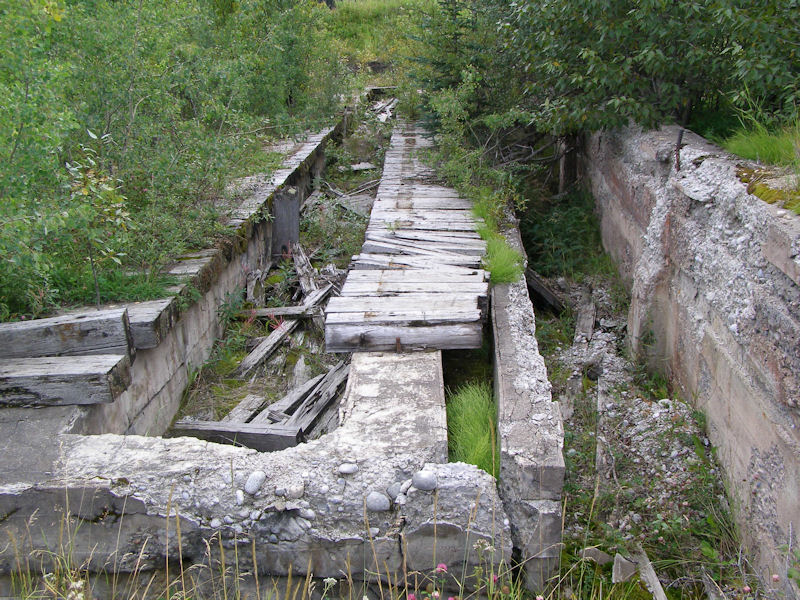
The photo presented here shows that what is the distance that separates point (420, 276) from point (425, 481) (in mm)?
2414

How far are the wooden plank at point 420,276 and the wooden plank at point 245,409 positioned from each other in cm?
120

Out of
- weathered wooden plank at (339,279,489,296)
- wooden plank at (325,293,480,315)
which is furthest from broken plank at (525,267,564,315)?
wooden plank at (325,293,480,315)

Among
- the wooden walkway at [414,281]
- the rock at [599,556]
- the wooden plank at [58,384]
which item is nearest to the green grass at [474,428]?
the wooden walkway at [414,281]

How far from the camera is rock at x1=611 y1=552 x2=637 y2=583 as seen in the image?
3033 mm

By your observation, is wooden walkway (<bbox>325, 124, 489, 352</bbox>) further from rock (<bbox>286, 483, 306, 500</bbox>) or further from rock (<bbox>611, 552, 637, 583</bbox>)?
rock (<bbox>611, 552, 637, 583</bbox>)

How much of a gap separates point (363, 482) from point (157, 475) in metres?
0.99

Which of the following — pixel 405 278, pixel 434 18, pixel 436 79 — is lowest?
pixel 405 278

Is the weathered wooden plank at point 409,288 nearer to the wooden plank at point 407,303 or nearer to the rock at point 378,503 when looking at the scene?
the wooden plank at point 407,303

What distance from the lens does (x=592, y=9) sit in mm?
5680

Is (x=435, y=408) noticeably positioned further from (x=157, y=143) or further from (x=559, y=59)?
(x=559, y=59)

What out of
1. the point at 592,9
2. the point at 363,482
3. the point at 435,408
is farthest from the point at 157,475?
the point at 592,9

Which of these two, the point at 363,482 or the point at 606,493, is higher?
the point at 363,482

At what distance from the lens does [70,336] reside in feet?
12.5

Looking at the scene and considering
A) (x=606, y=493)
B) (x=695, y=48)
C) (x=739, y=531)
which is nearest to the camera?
(x=739, y=531)
